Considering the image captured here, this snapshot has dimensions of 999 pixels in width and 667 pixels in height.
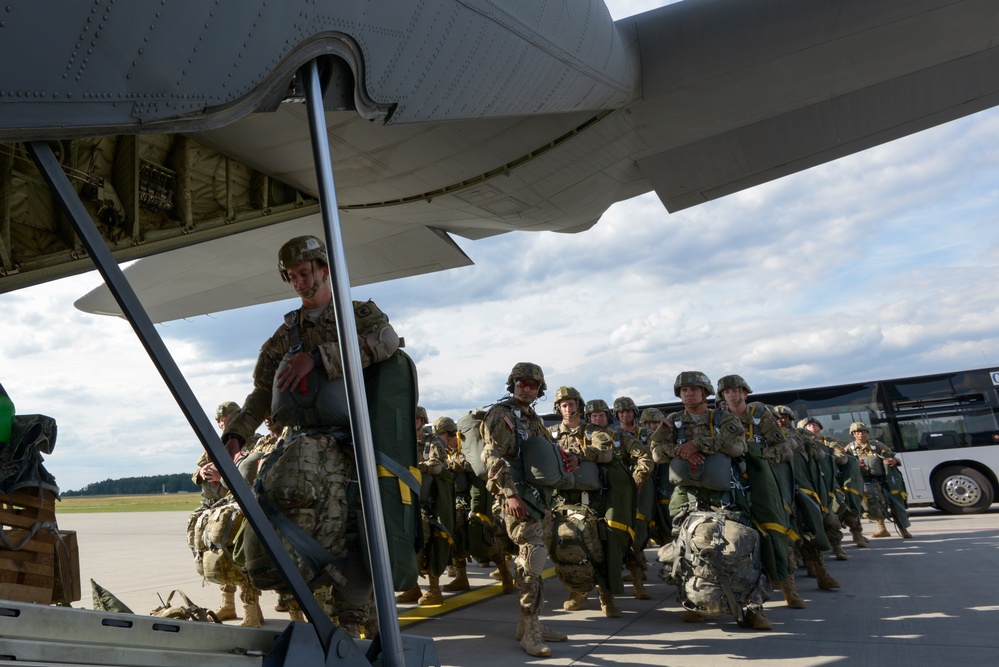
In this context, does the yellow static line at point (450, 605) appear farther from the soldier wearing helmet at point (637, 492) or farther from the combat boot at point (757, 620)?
the combat boot at point (757, 620)

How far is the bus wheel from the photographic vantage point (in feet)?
47.7

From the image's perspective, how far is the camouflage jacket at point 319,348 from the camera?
2.89 m

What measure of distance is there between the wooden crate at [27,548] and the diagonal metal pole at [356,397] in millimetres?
2709

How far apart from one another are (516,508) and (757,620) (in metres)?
2.04

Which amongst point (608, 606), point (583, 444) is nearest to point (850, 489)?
point (583, 444)

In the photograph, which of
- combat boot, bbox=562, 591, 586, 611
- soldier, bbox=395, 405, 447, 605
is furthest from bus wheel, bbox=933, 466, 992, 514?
soldier, bbox=395, 405, 447, 605

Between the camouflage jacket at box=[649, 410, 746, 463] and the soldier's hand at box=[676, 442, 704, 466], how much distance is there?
0.03 meters

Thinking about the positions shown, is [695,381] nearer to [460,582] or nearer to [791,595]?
[791,595]

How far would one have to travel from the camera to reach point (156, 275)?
7.25 m

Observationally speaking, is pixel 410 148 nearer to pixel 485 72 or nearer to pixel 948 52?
pixel 485 72

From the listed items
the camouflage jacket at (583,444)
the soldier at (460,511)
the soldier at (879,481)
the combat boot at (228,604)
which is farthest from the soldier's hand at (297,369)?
the soldier at (879,481)

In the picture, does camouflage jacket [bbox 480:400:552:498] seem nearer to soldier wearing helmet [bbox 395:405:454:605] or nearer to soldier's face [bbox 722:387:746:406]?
soldier wearing helmet [bbox 395:405:454:605]

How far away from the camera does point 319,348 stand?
9.37 feet

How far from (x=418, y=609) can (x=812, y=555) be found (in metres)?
4.03
